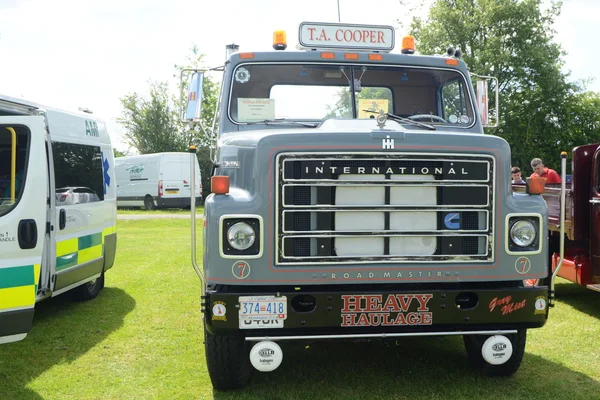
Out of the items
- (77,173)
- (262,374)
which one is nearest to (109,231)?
(77,173)

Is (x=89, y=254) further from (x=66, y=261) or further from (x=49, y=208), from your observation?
(x=49, y=208)

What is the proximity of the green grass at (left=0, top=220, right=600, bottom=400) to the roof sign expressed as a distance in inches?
104

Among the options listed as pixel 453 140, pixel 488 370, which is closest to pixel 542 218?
pixel 453 140

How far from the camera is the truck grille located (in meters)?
4.14

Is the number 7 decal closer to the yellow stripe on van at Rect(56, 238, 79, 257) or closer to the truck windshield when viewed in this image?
the truck windshield

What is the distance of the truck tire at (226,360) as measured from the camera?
4.44 m

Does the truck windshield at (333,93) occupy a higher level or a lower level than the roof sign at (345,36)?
lower

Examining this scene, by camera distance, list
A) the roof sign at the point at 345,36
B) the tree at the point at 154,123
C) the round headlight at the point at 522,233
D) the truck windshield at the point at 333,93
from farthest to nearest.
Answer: the tree at the point at 154,123, the roof sign at the point at 345,36, the truck windshield at the point at 333,93, the round headlight at the point at 522,233

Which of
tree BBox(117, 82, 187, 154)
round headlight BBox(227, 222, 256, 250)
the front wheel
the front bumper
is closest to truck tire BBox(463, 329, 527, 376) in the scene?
the front bumper

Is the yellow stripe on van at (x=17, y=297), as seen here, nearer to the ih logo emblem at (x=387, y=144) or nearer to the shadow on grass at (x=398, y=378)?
the shadow on grass at (x=398, y=378)

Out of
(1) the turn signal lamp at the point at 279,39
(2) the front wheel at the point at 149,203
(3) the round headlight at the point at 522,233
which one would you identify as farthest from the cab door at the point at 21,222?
(2) the front wheel at the point at 149,203

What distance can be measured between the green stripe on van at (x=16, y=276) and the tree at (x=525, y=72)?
29.7 metres

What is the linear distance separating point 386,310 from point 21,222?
2.66 metres

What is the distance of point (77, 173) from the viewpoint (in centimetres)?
743
